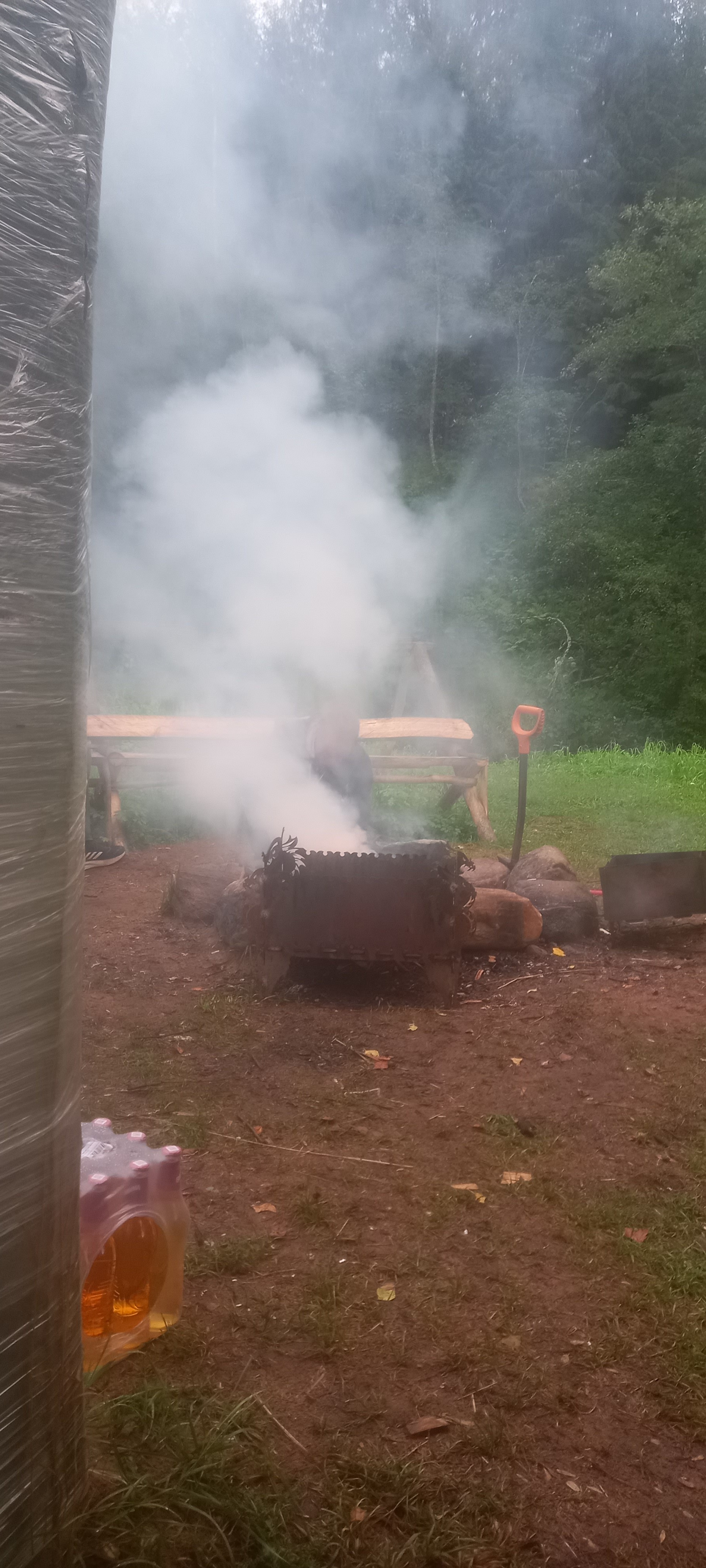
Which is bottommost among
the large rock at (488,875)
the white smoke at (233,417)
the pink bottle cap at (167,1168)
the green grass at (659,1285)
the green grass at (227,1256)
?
the green grass at (227,1256)

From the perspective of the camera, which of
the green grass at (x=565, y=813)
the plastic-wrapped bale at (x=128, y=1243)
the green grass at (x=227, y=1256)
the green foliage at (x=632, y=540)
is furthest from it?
the green foliage at (x=632, y=540)

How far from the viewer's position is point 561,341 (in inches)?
739

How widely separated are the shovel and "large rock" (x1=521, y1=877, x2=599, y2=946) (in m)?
0.68

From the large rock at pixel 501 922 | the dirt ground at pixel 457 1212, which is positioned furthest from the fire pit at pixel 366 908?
the large rock at pixel 501 922

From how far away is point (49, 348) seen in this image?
1.31 m

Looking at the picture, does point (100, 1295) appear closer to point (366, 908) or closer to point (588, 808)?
point (366, 908)

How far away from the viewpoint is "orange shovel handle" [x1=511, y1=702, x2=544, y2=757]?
554 cm

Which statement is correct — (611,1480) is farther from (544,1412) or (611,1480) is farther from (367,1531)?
(367,1531)

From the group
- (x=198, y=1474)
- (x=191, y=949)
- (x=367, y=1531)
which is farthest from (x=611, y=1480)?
(x=191, y=949)

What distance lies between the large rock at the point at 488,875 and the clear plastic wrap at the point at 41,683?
3997mm

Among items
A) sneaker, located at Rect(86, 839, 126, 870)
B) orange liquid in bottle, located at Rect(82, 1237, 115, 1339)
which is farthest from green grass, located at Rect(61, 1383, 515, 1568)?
sneaker, located at Rect(86, 839, 126, 870)

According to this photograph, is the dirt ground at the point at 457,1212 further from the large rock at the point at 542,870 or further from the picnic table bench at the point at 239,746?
the picnic table bench at the point at 239,746

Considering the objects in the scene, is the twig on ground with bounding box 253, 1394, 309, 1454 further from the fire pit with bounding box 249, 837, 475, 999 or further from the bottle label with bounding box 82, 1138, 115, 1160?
the fire pit with bounding box 249, 837, 475, 999

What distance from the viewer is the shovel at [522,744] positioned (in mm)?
5559
